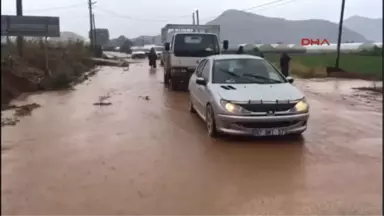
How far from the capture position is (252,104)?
21.9 ft

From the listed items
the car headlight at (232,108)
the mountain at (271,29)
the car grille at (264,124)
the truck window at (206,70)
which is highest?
the mountain at (271,29)

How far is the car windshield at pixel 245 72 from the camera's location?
7.86m

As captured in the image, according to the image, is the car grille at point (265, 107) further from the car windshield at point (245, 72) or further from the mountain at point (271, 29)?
the mountain at point (271, 29)

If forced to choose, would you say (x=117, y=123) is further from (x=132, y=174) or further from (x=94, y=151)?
(x=132, y=174)

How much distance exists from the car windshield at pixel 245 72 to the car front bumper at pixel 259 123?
44.3 inches

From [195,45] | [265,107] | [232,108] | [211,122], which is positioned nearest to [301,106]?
[265,107]

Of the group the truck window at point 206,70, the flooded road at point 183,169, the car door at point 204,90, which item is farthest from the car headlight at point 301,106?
the truck window at point 206,70

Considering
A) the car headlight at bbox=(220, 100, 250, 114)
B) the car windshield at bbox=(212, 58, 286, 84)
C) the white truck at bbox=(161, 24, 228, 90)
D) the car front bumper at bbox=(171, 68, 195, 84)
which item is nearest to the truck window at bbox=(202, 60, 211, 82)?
the car windshield at bbox=(212, 58, 286, 84)

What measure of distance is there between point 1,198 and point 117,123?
24.5 ft

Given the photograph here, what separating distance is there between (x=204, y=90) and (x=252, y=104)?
156 cm

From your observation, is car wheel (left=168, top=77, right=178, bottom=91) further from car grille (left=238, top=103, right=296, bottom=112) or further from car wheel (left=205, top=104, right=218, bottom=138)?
car grille (left=238, top=103, right=296, bottom=112)

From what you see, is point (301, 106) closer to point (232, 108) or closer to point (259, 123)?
point (259, 123)

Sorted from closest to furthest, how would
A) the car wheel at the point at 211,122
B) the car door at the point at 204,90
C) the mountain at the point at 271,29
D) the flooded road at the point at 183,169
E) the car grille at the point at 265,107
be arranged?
1. the flooded road at the point at 183,169
2. the car grille at the point at 265,107
3. the car wheel at the point at 211,122
4. the car door at the point at 204,90
5. the mountain at the point at 271,29

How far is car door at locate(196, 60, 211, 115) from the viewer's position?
785 cm
